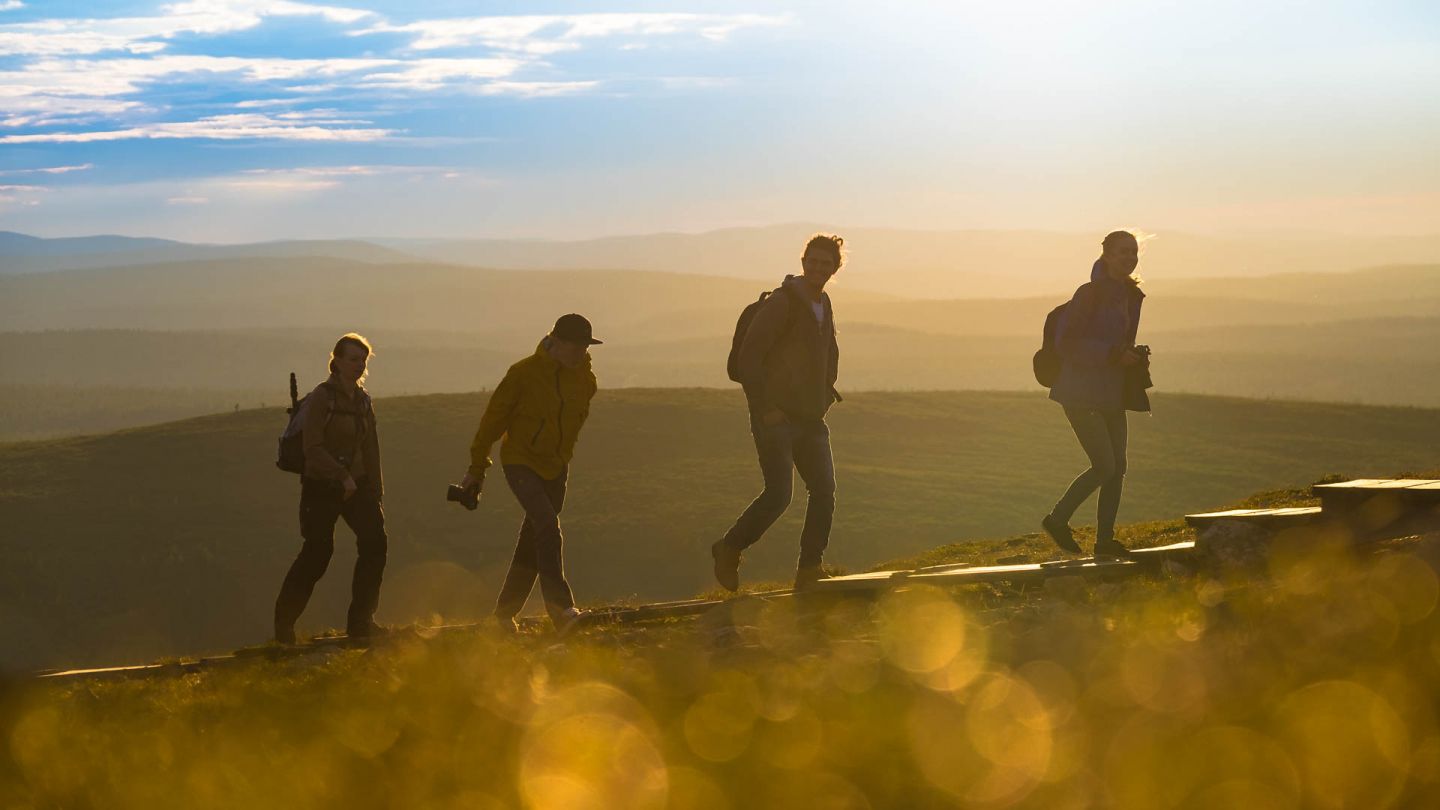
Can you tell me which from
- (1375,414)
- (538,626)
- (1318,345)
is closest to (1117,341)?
(538,626)

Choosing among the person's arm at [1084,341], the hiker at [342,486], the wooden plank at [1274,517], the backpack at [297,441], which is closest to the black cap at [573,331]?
the hiker at [342,486]

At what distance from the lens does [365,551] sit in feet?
34.3

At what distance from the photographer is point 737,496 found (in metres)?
33.7

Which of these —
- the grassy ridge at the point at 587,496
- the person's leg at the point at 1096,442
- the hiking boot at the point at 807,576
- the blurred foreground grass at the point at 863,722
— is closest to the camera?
the blurred foreground grass at the point at 863,722

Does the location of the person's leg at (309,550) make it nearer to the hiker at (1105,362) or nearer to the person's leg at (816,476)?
the person's leg at (816,476)

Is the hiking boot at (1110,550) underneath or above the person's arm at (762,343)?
underneath

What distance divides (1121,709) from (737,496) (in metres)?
27.5

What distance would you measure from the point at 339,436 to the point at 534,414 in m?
1.53

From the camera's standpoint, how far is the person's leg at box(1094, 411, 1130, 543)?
1082 cm

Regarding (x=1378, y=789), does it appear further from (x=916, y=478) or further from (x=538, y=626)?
(x=916, y=478)

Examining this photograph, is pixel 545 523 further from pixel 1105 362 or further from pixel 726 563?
pixel 1105 362

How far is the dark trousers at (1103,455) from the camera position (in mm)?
10742

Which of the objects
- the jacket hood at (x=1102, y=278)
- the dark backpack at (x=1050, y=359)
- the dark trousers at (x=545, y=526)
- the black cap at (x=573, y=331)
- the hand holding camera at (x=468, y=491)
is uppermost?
the jacket hood at (x=1102, y=278)

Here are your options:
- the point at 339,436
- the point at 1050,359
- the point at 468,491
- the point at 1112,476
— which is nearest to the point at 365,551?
the point at 339,436
